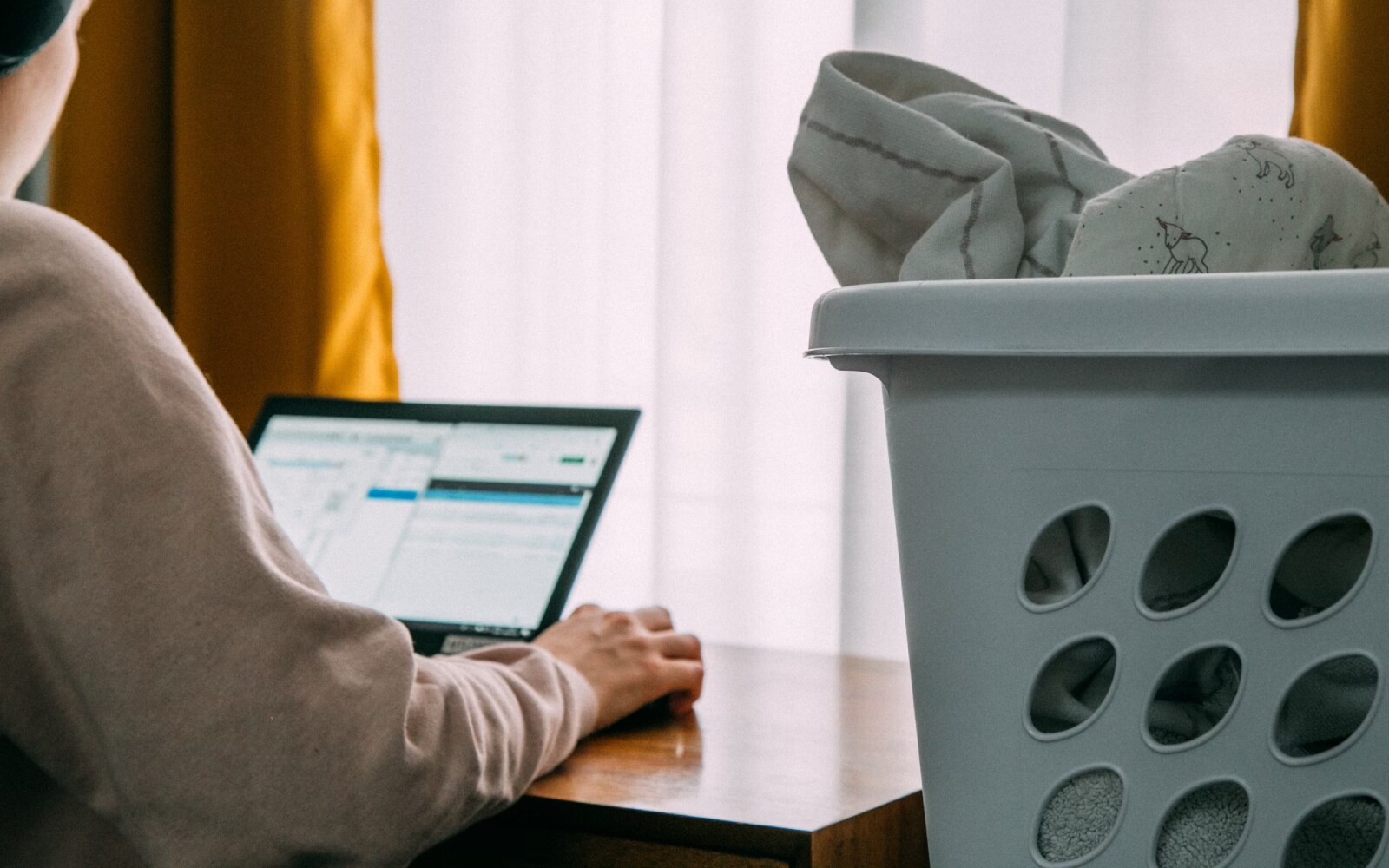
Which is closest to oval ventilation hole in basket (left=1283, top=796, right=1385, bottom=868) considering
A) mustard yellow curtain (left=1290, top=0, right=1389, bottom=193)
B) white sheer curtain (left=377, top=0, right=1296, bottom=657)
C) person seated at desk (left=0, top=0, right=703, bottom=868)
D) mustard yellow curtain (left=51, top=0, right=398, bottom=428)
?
person seated at desk (left=0, top=0, right=703, bottom=868)

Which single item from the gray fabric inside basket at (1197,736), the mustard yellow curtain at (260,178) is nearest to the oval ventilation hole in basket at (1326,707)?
the gray fabric inside basket at (1197,736)

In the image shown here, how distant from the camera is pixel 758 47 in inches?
59.5

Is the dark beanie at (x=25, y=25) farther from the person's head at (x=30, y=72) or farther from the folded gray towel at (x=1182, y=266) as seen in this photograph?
the folded gray towel at (x=1182, y=266)

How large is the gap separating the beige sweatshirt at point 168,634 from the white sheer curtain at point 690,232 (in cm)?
91

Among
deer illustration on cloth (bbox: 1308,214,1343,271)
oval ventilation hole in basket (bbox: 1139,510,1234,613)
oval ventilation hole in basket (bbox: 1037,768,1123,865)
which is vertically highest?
deer illustration on cloth (bbox: 1308,214,1343,271)

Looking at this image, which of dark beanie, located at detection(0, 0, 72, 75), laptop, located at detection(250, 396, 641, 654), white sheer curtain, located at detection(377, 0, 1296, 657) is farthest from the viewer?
white sheer curtain, located at detection(377, 0, 1296, 657)

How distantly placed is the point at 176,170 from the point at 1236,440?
5.03 ft

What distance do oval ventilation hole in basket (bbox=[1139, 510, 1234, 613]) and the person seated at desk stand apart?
351 millimetres

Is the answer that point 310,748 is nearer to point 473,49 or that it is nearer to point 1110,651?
point 1110,651

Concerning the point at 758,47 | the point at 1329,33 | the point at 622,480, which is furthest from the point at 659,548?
the point at 1329,33

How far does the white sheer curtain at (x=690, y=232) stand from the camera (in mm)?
1361

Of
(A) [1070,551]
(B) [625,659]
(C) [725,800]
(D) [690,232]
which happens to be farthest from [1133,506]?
(D) [690,232]

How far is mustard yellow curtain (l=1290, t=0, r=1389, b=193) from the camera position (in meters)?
0.97

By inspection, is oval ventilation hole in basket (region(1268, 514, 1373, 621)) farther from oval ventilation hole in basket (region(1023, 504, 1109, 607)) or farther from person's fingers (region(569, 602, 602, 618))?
person's fingers (region(569, 602, 602, 618))
